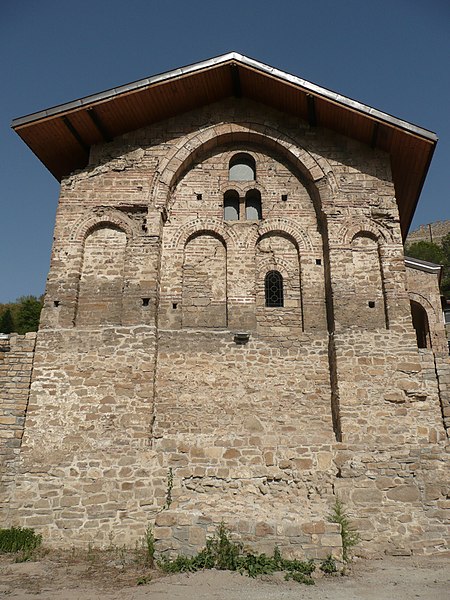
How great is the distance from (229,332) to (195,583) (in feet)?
15.2

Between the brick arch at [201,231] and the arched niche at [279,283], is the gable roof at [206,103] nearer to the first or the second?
the brick arch at [201,231]

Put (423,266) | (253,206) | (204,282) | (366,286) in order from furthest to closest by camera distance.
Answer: (423,266) < (253,206) < (204,282) < (366,286)

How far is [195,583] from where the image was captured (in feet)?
22.3

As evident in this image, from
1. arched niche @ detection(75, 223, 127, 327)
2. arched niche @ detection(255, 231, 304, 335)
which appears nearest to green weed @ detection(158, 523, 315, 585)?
arched niche @ detection(255, 231, 304, 335)

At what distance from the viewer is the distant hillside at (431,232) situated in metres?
63.3

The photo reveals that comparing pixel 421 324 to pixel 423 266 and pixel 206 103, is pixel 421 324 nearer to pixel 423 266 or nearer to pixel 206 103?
pixel 423 266

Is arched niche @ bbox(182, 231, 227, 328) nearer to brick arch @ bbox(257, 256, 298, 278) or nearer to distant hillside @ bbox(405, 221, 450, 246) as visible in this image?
brick arch @ bbox(257, 256, 298, 278)

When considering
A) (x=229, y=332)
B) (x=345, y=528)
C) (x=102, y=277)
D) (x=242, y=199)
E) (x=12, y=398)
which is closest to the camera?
(x=345, y=528)

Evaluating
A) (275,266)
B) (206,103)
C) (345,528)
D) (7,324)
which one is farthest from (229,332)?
(7,324)

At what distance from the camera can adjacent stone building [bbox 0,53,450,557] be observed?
27.9ft

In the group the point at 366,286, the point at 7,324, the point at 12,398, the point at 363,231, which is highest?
the point at 7,324

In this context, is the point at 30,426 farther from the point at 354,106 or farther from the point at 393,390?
the point at 354,106

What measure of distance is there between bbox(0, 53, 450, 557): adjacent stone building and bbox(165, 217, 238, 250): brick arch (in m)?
0.04

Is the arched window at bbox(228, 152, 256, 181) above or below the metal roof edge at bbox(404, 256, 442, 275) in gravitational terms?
above
